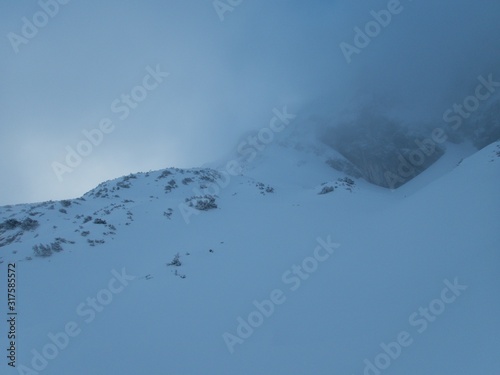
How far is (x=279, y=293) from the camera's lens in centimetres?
836

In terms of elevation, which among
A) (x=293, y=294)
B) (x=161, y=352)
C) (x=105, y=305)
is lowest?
(x=293, y=294)

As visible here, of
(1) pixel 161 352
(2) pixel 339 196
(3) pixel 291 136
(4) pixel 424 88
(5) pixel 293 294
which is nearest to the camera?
(1) pixel 161 352

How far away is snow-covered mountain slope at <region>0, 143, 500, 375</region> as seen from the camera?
5652 mm

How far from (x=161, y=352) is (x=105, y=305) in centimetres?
369

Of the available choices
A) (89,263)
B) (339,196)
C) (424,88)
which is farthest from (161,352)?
(424,88)

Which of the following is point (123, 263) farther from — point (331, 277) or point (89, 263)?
point (331, 277)

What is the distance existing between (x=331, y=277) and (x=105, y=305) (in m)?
7.19

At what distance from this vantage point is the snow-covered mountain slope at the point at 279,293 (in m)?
5.65

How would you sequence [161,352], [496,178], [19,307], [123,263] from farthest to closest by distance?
[123,263]
[496,178]
[19,307]
[161,352]

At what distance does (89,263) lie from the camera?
13.8 metres

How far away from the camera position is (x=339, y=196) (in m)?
21.7

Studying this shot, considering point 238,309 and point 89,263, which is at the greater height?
point 89,263

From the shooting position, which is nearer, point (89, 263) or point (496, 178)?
point (496, 178)


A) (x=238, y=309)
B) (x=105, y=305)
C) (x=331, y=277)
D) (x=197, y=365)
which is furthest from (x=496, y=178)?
(x=105, y=305)
